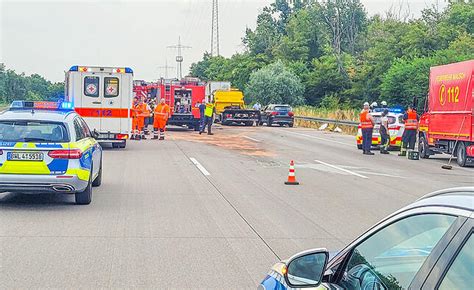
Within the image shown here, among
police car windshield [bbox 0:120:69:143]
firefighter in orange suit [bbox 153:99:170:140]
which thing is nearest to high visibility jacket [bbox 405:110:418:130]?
firefighter in orange suit [bbox 153:99:170:140]

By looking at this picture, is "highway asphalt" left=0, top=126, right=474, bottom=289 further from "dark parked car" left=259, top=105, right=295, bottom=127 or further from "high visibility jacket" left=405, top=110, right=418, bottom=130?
"dark parked car" left=259, top=105, right=295, bottom=127

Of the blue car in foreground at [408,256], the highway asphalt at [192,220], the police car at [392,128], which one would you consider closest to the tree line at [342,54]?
the police car at [392,128]

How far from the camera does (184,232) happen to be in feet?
32.0

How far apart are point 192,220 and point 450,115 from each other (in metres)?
14.2

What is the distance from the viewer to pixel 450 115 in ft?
74.2

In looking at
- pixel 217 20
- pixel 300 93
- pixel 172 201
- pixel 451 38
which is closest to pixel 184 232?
pixel 172 201

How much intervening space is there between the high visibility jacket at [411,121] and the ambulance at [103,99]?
10056mm

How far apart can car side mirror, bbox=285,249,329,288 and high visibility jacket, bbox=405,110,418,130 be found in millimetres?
22791

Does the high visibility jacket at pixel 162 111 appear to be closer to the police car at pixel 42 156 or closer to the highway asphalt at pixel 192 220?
the highway asphalt at pixel 192 220

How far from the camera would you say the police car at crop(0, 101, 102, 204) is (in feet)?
36.3

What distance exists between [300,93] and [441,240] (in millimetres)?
68414

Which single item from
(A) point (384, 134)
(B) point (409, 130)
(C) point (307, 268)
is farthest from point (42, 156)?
(A) point (384, 134)

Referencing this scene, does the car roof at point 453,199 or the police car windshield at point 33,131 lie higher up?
the car roof at point 453,199

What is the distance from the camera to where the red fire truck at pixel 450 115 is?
69.9 ft
